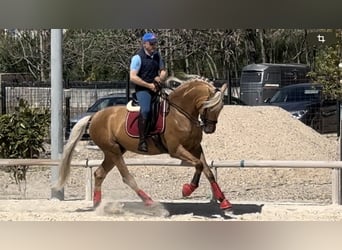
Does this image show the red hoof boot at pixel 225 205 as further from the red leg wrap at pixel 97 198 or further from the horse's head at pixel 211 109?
the red leg wrap at pixel 97 198

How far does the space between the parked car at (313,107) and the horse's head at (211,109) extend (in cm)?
779

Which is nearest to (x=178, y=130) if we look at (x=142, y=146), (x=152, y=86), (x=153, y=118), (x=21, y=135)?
(x=153, y=118)

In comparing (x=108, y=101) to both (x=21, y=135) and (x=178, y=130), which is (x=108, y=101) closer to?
(x=21, y=135)

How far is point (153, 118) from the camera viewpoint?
6746mm

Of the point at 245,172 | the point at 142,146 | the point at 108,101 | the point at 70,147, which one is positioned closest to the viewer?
the point at 142,146

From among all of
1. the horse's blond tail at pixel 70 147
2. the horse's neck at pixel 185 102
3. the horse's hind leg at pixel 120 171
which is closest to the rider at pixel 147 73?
the horse's neck at pixel 185 102

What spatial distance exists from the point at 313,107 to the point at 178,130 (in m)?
8.30

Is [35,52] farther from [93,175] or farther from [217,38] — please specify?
[93,175]

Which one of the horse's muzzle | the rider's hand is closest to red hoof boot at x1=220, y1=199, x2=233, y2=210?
the horse's muzzle

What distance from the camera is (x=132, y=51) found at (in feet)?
51.1

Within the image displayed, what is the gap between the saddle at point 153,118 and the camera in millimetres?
6727

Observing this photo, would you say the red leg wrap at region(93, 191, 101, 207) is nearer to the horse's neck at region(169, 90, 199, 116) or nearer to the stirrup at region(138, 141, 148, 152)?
the stirrup at region(138, 141, 148, 152)
